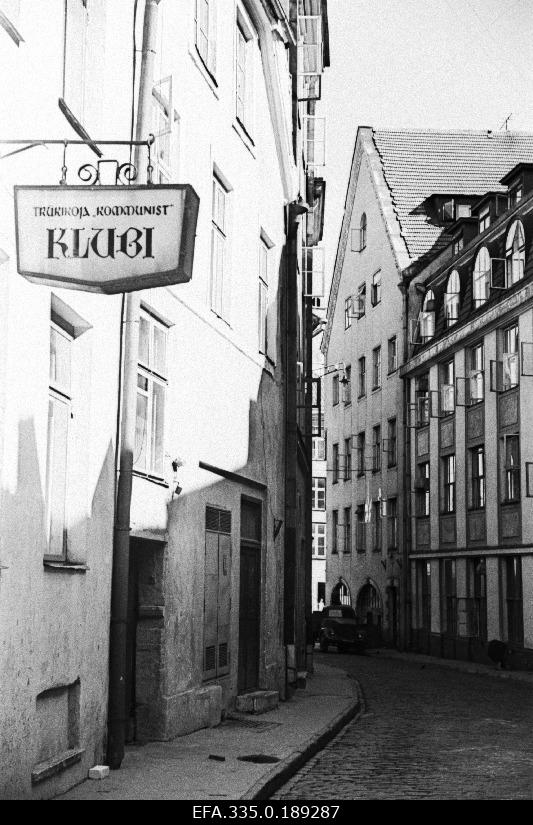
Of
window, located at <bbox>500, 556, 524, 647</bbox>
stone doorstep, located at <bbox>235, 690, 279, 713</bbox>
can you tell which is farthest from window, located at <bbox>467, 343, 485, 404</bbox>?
stone doorstep, located at <bbox>235, 690, 279, 713</bbox>

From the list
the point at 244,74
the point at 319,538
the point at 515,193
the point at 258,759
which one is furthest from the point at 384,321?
the point at 258,759

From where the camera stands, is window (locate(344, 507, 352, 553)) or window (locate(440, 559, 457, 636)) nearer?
window (locate(440, 559, 457, 636))

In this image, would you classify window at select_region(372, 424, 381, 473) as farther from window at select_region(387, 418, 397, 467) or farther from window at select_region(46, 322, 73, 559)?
window at select_region(46, 322, 73, 559)

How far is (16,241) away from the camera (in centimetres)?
722

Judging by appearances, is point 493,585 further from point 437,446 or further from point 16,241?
point 16,241

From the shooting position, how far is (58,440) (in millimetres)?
9312

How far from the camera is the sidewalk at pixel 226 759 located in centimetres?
898

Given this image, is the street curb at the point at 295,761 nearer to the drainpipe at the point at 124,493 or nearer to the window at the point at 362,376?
the drainpipe at the point at 124,493

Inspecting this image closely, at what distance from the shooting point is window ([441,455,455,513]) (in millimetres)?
39125

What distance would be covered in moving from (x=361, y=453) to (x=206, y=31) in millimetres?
36424

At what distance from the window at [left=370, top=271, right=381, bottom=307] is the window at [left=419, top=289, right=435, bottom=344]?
19.0 feet

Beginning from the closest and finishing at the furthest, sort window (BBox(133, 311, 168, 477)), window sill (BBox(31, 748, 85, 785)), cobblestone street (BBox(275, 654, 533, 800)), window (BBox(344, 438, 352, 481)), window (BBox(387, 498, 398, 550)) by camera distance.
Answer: window sill (BBox(31, 748, 85, 785))
cobblestone street (BBox(275, 654, 533, 800))
window (BBox(133, 311, 168, 477))
window (BBox(387, 498, 398, 550))
window (BBox(344, 438, 352, 481))

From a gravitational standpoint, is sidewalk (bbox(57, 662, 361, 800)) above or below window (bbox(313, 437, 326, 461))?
below

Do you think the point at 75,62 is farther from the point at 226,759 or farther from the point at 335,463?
the point at 335,463
